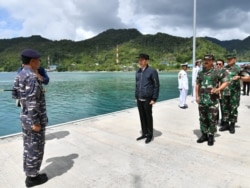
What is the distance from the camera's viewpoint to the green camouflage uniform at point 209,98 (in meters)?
4.71

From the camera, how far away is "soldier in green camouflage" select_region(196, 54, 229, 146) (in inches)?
185

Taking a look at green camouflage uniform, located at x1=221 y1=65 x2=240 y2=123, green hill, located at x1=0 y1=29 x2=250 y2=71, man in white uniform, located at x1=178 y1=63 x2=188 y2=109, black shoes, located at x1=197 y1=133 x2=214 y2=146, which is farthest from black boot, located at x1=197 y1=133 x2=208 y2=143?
green hill, located at x1=0 y1=29 x2=250 y2=71

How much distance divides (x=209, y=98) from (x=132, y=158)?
189cm

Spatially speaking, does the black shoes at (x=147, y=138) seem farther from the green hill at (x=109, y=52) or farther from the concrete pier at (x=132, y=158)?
the green hill at (x=109, y=52)

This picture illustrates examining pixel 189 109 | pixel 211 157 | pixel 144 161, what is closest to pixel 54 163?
pixel 144 161

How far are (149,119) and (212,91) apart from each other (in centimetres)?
136

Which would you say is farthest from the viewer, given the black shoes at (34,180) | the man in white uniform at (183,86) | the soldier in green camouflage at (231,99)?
the man in white uniform at (183,86)

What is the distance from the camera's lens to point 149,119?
511cm

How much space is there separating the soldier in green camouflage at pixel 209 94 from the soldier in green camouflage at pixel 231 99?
2.62 ft

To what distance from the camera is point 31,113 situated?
118 inches

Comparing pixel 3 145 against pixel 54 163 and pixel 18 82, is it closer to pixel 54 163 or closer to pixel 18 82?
pixel 54 163

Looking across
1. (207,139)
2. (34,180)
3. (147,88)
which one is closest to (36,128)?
(34,180)

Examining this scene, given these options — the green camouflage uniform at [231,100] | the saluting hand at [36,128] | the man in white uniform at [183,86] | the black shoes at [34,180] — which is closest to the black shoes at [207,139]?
the green camouflage uniform at [231,100]

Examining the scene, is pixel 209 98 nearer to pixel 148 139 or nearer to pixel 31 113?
pixel 148 139
